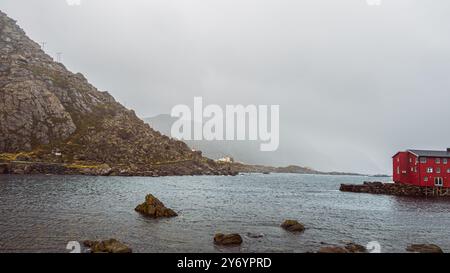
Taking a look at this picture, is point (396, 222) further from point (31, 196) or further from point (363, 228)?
point (31, 196)

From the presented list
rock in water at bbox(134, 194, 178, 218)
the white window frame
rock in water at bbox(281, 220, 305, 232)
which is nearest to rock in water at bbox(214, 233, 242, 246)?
rock in water at bbox(281, 220, 305, 232)

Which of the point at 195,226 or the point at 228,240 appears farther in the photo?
the point at 195,226

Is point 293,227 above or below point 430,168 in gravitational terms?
below

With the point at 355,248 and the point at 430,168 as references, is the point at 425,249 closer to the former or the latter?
the point at 355,248

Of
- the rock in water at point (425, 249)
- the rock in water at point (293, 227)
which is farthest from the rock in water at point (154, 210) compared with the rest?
the rock in water at point (425, 249)

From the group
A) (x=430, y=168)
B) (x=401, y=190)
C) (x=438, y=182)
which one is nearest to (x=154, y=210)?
(x=401, y=190)

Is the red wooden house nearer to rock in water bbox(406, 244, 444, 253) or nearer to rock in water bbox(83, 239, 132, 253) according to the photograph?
rock in water bbox(406, 244, 444, 253)

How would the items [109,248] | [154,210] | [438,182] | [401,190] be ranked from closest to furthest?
[109,248], [154,210], [438,182], [401,190]

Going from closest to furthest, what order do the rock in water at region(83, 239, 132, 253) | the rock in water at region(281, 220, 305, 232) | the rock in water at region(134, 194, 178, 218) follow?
the rock in water at region(83, 239, 132, 253) → the rock in water at region(281, 220, 305, 232) → the rock in water at region(134, 194, 178, 218)

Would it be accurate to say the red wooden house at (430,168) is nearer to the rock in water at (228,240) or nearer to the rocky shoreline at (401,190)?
the rocky shoreline at (401,190)
